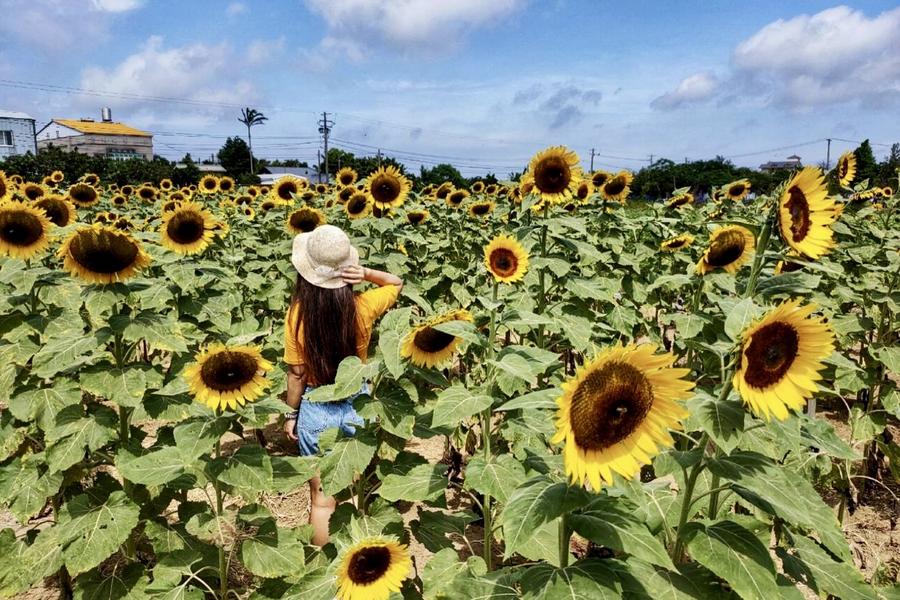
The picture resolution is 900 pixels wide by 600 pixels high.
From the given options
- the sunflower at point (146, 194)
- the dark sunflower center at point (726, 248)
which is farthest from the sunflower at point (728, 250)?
the sunflower at point (146, 194)

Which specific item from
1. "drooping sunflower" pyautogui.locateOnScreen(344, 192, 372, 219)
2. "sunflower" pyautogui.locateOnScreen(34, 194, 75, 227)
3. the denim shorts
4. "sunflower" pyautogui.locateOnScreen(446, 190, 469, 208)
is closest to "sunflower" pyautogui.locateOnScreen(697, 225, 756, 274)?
the denim shorts

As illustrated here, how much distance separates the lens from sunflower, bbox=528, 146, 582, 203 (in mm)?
3852

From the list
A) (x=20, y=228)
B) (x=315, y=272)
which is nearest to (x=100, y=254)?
(x=315, y=272)

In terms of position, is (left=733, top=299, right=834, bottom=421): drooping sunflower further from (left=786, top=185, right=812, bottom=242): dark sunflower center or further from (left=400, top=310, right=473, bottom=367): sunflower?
(left=400, top=310, right=473, bottom=367): sunflower

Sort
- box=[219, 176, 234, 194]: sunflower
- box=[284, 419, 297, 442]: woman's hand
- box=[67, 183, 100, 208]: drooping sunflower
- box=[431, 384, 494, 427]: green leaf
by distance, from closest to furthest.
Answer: box=[431, 384, 494, 427]: green leaf, box=[284, 419, 297, 442]: woman's hand, box=[67, 183, 100, 208]: drooping sunflower, box=[219, 176, 234, 194]: sunflower

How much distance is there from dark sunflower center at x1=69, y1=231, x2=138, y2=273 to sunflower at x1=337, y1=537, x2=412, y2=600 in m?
1.49

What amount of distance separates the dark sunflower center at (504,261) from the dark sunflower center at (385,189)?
8.77ft

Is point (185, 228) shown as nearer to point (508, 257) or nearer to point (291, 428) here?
point (291, 428)

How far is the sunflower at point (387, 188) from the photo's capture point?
5.58 m

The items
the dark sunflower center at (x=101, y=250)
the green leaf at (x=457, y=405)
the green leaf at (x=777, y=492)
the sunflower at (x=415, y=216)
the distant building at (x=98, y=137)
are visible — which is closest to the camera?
the green leaf at (x=777, y=492)

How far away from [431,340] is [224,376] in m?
0.76

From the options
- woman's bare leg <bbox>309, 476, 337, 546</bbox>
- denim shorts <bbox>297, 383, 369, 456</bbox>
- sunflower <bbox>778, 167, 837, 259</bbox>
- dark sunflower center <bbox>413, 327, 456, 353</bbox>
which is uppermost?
sunflower <bbox>778, 167, 837, 259</bbox>

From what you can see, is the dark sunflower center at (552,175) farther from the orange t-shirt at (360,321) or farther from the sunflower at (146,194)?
the sunflower at (146,194)

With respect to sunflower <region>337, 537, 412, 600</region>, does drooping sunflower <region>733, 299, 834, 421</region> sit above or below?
above
